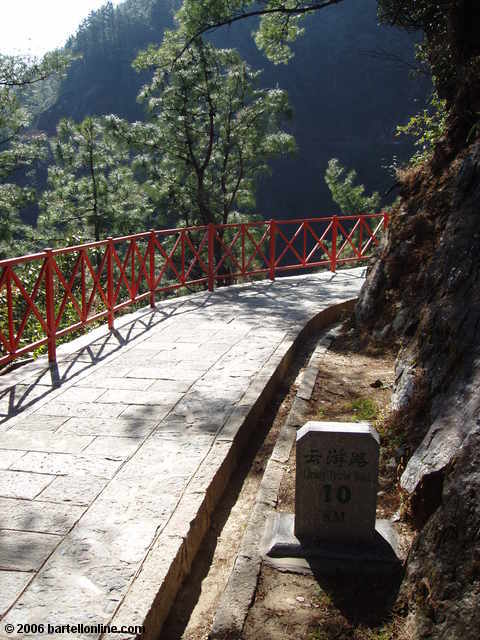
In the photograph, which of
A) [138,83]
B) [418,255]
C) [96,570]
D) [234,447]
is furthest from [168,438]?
[138,83]

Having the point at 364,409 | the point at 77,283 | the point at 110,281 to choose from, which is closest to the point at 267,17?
the point at 77,283

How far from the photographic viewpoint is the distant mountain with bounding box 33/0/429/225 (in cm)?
6319

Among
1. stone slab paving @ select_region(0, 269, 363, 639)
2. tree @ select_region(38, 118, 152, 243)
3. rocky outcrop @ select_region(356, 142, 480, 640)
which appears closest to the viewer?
rocky outcrop @ select_region(356, 142, 480, 640)

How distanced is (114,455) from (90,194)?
20.8 metres

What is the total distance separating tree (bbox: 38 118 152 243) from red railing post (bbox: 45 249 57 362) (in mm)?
17151

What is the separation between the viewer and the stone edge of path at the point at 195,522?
2.81 metres

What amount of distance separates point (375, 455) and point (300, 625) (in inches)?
34.3

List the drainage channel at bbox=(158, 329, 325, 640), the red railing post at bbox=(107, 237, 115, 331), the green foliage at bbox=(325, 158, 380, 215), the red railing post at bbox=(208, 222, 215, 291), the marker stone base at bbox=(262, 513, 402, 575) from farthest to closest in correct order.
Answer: the green foliage at bbox=(325, 158, 380, 215) → the red railing post at bbox=(208, 222, 215, 291) → the red railing post at bbox=(107, 237, 115, 331) → the marker stone base at bbox=(262, 513, 402, 575) → the drainage channel at bbox=(158, 329, 325, 640)

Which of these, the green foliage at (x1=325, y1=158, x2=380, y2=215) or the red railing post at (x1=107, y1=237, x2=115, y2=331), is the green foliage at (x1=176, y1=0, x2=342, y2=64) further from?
the green foliage at (x1=325, y1=158, x2=380, y2=215)

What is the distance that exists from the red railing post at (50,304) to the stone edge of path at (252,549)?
2528mm

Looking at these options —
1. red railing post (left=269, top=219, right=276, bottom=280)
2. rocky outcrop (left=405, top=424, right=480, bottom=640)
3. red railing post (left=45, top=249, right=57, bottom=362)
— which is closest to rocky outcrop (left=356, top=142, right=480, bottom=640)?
rocky outcrop (left=405, top=424, right=480, bottom=640)

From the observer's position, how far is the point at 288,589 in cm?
309

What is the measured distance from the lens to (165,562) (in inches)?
122

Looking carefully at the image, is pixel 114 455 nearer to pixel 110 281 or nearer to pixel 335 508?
pixel 335 508
